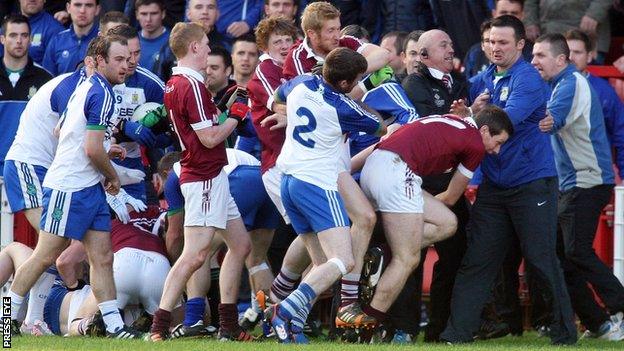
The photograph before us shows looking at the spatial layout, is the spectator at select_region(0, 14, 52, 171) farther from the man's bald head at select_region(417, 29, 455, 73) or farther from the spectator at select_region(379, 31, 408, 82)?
the man's bald head at select_region(417, 29, 455, 73)

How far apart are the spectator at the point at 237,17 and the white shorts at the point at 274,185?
4127 mm

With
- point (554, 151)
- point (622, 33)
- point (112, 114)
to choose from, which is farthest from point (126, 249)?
point (622, 33)

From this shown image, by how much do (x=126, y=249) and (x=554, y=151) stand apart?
11.7 ft

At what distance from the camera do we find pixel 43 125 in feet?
39.7

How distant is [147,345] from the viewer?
10195mm

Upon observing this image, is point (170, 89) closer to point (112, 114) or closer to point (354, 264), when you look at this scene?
point (112, 114)

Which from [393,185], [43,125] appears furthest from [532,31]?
[43,125]

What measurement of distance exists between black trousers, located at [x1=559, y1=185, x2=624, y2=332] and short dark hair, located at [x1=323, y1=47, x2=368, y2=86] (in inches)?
101

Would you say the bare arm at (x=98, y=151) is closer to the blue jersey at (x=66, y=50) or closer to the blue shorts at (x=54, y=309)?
the blue shorts at (x=54, y=309)

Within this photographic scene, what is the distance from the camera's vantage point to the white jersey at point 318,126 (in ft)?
34.6

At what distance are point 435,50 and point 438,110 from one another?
18.6 inches

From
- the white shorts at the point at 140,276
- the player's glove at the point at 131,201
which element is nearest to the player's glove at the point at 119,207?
the player's glove at the point at 131,201

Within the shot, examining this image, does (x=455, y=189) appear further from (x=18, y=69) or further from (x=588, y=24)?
(x=18, y=69)

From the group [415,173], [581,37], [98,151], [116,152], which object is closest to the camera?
[415,173]
